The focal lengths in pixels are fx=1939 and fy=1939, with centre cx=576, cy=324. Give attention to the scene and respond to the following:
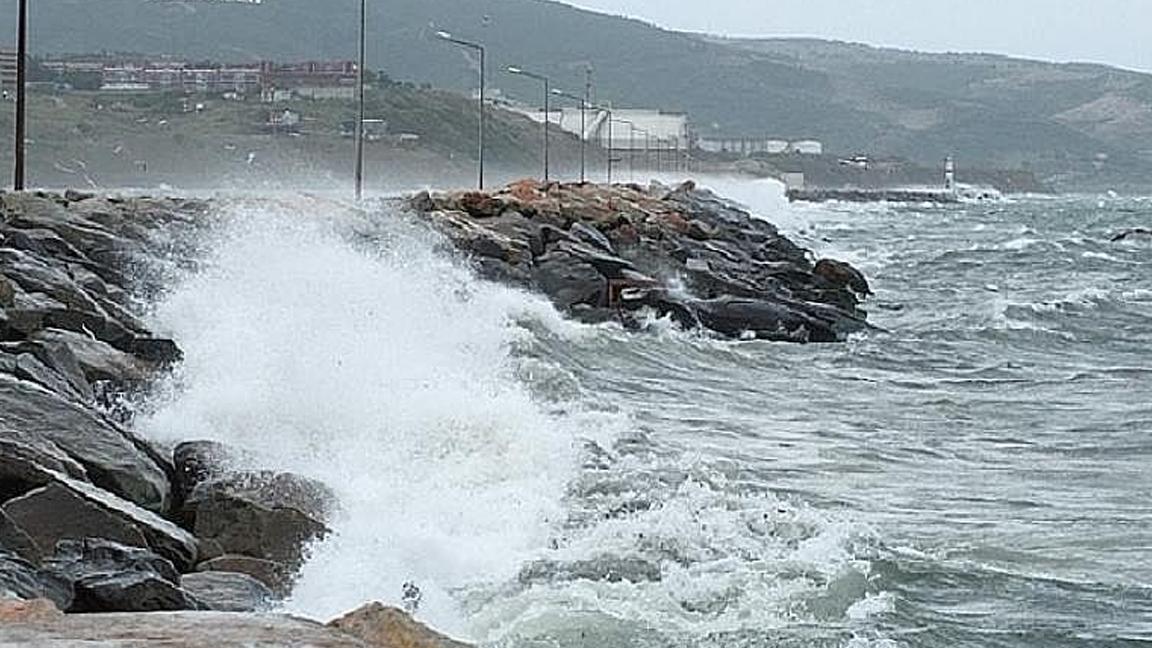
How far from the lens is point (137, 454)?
30.8 feet

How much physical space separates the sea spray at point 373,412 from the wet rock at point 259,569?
0.08m

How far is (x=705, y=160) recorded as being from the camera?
13712cm

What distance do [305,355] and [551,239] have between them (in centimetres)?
1365

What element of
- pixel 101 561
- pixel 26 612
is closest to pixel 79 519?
pixel 101 561

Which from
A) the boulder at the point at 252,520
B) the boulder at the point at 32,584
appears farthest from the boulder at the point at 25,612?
the boulder at the point at 252,520

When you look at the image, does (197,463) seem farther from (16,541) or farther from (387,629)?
(387,629)

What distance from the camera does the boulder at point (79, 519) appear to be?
770cm

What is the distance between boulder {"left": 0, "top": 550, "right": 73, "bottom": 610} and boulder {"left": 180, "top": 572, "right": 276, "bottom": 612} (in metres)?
0.60

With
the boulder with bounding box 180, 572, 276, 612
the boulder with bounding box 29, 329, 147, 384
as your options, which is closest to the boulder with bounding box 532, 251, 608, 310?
the boulder with bounding box 29, 329, 147, 384

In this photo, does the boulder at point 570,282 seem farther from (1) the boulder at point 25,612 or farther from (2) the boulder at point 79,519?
(1) the boulder at point 25,612

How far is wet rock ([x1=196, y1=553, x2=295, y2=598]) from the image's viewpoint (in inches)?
323

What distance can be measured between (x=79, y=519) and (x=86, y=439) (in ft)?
4.53

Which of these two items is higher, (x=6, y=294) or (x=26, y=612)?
(x=26, y=612)

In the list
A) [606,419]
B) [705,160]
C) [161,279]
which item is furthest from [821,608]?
[705,160]
